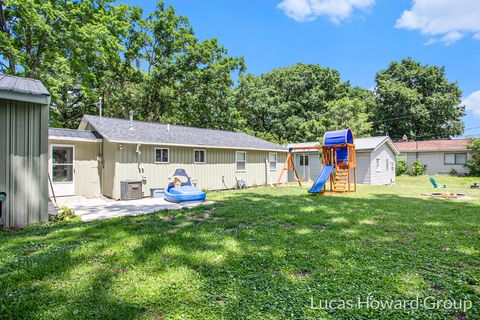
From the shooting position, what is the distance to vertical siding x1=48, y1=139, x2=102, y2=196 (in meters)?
10.5

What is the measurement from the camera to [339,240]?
461cm

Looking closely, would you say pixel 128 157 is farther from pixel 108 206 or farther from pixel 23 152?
pixel 23 152

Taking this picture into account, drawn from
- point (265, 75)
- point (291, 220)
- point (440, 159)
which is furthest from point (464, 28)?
point (291, 220)

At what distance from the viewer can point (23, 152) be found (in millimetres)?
5680

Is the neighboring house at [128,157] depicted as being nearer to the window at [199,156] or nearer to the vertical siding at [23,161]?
the window at [199,156]

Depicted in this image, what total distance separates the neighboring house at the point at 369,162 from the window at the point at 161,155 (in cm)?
1084

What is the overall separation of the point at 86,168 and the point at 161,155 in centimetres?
304

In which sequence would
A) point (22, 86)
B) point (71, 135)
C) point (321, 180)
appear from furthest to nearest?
point (321, 180)
point (71, 135)
point (22, 86)

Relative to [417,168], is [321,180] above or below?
below

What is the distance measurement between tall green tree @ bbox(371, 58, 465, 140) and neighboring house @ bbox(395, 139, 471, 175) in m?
8.01

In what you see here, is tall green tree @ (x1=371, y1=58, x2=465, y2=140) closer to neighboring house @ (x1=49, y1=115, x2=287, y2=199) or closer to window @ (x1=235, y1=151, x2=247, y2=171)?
window @ (x1=235, y1=151, x2=247, y2=171)

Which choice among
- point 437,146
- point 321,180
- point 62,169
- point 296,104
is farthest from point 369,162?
point 62,169

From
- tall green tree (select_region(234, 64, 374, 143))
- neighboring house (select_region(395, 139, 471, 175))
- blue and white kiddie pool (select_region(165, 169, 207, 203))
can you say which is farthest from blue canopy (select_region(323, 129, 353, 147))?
neighboring house (select_region(395, 139, 471, 175))

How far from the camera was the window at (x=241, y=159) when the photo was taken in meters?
14.7
